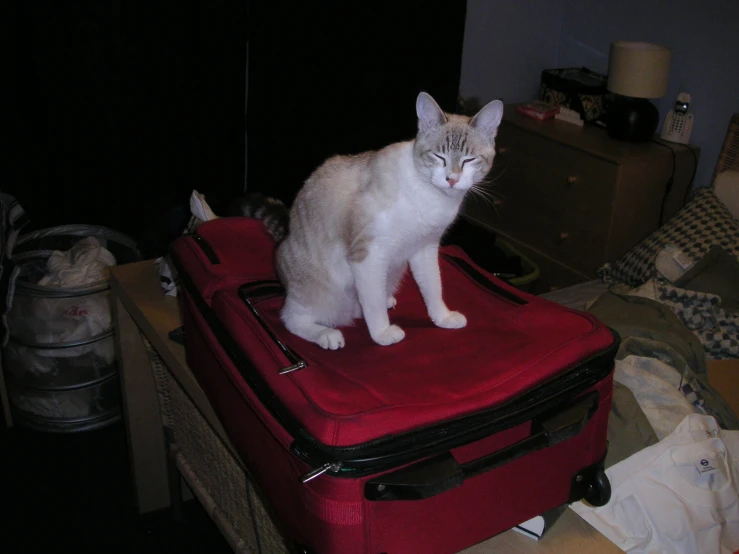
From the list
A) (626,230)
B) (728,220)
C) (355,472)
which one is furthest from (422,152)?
(626,230)

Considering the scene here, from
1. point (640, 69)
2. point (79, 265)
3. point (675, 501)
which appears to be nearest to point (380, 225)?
point (675, 501)

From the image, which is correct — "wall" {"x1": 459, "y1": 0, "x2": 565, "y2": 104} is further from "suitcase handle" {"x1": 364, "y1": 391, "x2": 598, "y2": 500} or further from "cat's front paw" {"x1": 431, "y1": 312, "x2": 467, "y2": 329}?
"suitcase handle" {"x1": 364, "y1": 391, "x2": 598, "y2": 500}

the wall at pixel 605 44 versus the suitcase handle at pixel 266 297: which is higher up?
the wall at pixel 605 44

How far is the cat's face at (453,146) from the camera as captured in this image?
104 cm

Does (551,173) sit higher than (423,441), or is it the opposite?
(423,441)

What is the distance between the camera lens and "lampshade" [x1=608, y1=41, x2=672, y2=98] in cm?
243

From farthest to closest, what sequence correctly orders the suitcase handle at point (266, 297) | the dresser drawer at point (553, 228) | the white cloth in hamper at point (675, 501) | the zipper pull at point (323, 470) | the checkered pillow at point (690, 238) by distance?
the dresser drawer at point (553, 228)
the checkered pillow at point (690, 238)
the white cloth in hamper at point (675, 501)
the suitcase handle at point (266, 297)
the zipper pull at point (323, 470)

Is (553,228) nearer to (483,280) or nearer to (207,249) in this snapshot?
(483,280)

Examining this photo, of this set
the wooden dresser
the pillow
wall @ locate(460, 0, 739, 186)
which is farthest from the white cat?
wall @ locate(460, 0, 739, 186)

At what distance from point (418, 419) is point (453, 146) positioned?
1.48 feet

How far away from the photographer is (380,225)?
104cm

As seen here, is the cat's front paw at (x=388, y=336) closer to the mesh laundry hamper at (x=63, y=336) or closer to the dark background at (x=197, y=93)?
the dark background at (x=197, y=93)

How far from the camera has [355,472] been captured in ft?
2.52

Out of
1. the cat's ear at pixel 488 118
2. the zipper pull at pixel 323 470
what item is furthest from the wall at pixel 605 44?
the zipper pull at pixel 323 470
